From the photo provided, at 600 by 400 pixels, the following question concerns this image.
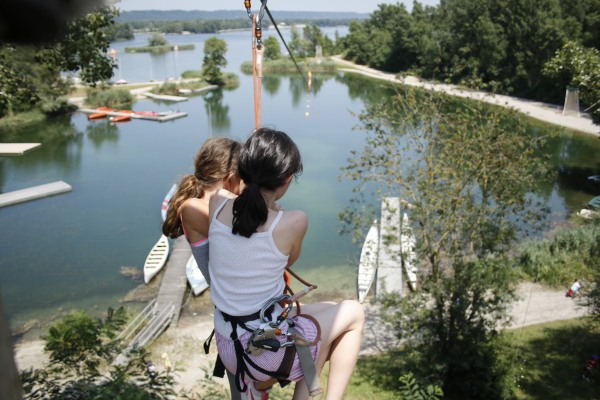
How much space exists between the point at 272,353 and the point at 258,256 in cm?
38

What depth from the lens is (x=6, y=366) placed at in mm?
540

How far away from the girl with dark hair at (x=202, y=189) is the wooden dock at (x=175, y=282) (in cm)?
856

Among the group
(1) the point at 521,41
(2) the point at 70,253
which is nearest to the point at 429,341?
(2) the point at 70,253

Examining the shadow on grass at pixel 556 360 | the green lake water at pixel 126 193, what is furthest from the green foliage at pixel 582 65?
the shadow on grass at pixel 556 360

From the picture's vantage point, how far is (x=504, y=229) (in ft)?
20.0

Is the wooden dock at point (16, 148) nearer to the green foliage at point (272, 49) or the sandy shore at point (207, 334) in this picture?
the sandy shore at point (207, 334)

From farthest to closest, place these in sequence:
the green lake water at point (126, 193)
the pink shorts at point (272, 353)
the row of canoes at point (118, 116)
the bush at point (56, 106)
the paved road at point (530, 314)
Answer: the row of canoes at point (118, 116)
the bush at point (56, 106)
the green lake water at point (126, 193)
the paved road at point (530, 314)
the pink shorts at point (272, 353)

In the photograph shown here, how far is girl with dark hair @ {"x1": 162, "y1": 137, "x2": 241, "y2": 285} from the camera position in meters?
1.82

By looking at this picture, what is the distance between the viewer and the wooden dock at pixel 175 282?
10.3 metres

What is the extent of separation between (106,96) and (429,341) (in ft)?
103

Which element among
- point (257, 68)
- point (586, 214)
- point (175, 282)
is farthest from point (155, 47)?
point (257, 68)

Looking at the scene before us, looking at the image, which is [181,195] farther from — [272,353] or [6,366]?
[6,366]

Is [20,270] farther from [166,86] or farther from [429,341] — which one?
[166,86]

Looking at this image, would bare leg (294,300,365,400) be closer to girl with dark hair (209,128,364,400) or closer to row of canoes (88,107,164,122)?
girl with dark hair (209,128,364,400)
